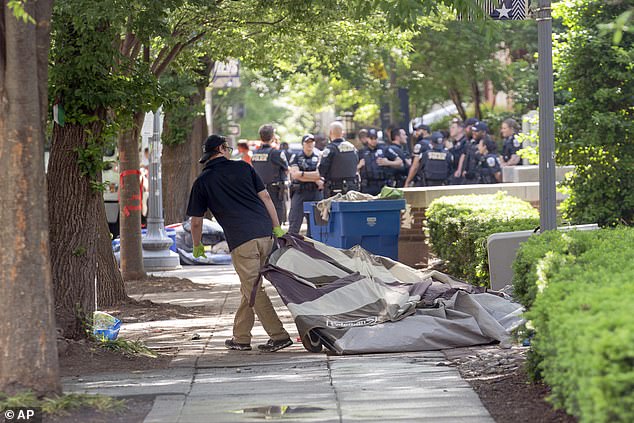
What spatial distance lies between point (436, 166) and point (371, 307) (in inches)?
454

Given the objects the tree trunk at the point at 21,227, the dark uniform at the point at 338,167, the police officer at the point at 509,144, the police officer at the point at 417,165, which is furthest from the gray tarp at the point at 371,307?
the police officer at the point at 509,144

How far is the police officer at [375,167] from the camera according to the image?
20.8 m

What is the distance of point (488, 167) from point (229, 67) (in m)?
6.01

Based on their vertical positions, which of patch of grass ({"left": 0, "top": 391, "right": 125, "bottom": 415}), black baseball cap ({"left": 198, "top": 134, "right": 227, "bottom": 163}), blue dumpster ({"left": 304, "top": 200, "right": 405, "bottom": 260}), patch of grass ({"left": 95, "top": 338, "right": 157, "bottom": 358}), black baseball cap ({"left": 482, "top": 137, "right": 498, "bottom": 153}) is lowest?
patch of grass ({"left": 95, "top": 338, "right": 157, "bottom": 358})

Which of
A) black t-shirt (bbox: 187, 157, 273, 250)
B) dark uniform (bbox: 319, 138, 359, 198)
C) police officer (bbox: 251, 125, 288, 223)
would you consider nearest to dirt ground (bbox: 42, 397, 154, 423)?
black t-shirt (bbox: 187, 157, 273, 250)

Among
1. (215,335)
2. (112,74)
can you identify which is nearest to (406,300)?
(215,335)

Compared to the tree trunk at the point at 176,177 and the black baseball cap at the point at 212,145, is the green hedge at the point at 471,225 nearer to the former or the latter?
the black baseball cap at the point at 212,145

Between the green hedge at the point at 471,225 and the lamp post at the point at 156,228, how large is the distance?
4.65 m

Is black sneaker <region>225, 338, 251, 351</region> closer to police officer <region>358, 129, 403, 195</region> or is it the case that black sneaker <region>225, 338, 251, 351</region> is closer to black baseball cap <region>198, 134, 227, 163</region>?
black baseball cap <region>198, 134, 227, 163</region>

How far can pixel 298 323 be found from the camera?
1006 centimetres

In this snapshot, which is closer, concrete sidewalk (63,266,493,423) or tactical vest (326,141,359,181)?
concrete sidewalk (63,266,493,423)

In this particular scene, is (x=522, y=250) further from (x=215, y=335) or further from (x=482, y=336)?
(x=215, y=335)

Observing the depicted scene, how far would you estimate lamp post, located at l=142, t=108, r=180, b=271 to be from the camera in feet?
61.8

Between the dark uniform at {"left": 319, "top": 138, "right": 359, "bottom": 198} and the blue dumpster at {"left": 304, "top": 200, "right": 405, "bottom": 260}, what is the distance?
235cm
